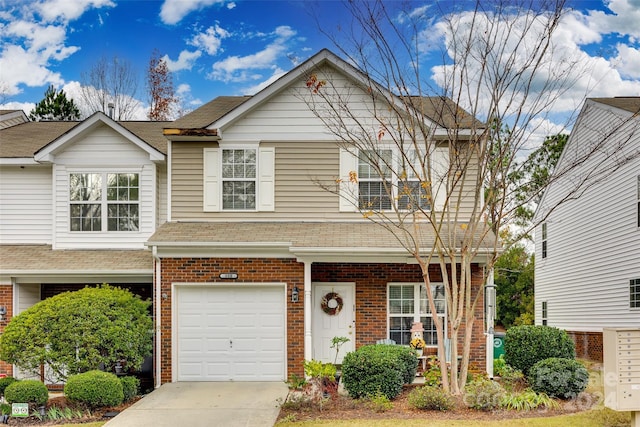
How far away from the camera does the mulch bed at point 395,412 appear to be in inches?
392

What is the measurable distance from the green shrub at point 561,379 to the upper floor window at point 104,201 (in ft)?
30.5

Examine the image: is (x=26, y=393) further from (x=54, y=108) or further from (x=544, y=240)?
(x=54, y=108)

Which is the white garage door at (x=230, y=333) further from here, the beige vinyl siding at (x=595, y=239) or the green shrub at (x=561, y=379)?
the beige vinyl siding at (x=595, y=239)

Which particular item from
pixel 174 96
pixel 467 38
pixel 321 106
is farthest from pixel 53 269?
pixel 174 96

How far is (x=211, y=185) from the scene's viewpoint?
14.6 metres

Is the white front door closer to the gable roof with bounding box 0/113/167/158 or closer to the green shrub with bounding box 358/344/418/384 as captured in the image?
the green shrub with bounding box 358/344/418/384

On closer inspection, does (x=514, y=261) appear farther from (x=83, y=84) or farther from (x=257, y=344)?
(x=83, y=84)

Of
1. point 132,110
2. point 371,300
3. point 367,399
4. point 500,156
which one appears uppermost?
point 132,110

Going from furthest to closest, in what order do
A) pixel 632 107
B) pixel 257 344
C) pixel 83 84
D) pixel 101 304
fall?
1. pixel 83 84
2. pixel 632 107
3. pixel 257 344
4. pixel 101 304

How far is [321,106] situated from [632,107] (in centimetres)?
857

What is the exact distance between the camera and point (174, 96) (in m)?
30.7

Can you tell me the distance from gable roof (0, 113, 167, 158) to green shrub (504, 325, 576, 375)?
8.68 meters

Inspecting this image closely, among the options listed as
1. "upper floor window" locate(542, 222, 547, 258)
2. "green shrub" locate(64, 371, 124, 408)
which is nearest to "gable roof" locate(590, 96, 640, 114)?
"upper floor window" locate(542, 222, 547, 258)

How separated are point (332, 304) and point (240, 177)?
3481 millimetres
